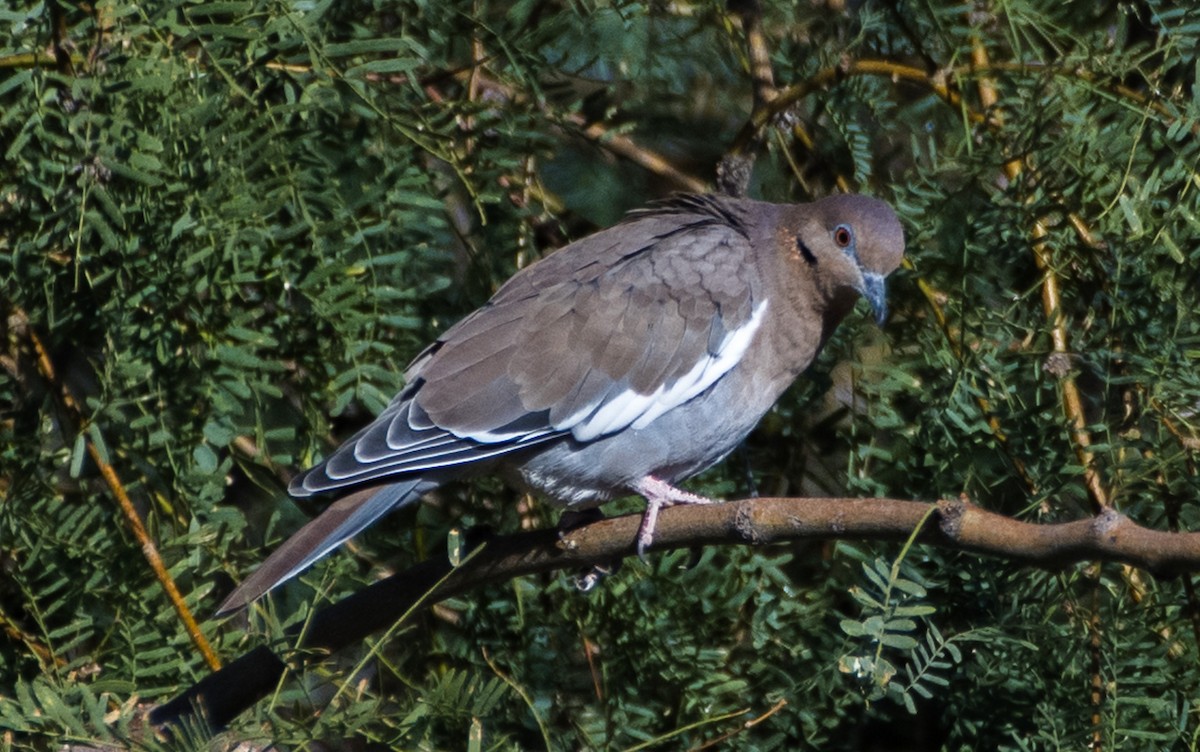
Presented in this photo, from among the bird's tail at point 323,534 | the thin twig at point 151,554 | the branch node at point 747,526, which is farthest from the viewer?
the thin twig at point 151,554

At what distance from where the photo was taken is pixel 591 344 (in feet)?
8.73

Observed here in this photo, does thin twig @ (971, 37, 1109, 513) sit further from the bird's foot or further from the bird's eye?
the bird's foot

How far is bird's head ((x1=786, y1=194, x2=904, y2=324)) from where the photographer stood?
93.1 inches

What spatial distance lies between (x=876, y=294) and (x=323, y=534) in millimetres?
979

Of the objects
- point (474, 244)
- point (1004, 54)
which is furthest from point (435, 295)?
point (1004, 54)

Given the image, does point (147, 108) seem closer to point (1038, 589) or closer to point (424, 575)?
point (424, 575)

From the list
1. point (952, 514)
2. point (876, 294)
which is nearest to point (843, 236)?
point (876, 294)

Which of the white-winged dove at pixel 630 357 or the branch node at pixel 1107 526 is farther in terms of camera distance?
the white-winged dove at pixel 630 357

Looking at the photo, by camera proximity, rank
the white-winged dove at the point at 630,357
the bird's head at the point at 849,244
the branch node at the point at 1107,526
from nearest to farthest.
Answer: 1. the branch node at the point at 1107,526
2. the bird's head at the point at 849,244
3. the white-winged dove at the point at 630,357

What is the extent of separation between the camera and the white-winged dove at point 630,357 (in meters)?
2.49

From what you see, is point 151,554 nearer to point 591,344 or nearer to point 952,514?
point 591,344

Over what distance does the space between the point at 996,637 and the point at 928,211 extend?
724 mm

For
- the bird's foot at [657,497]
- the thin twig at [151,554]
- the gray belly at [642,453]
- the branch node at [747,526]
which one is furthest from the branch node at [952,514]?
the thin twig at [151,554]

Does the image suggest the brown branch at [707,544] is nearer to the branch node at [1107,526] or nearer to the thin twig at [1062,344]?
the branch node at [1107,526]
